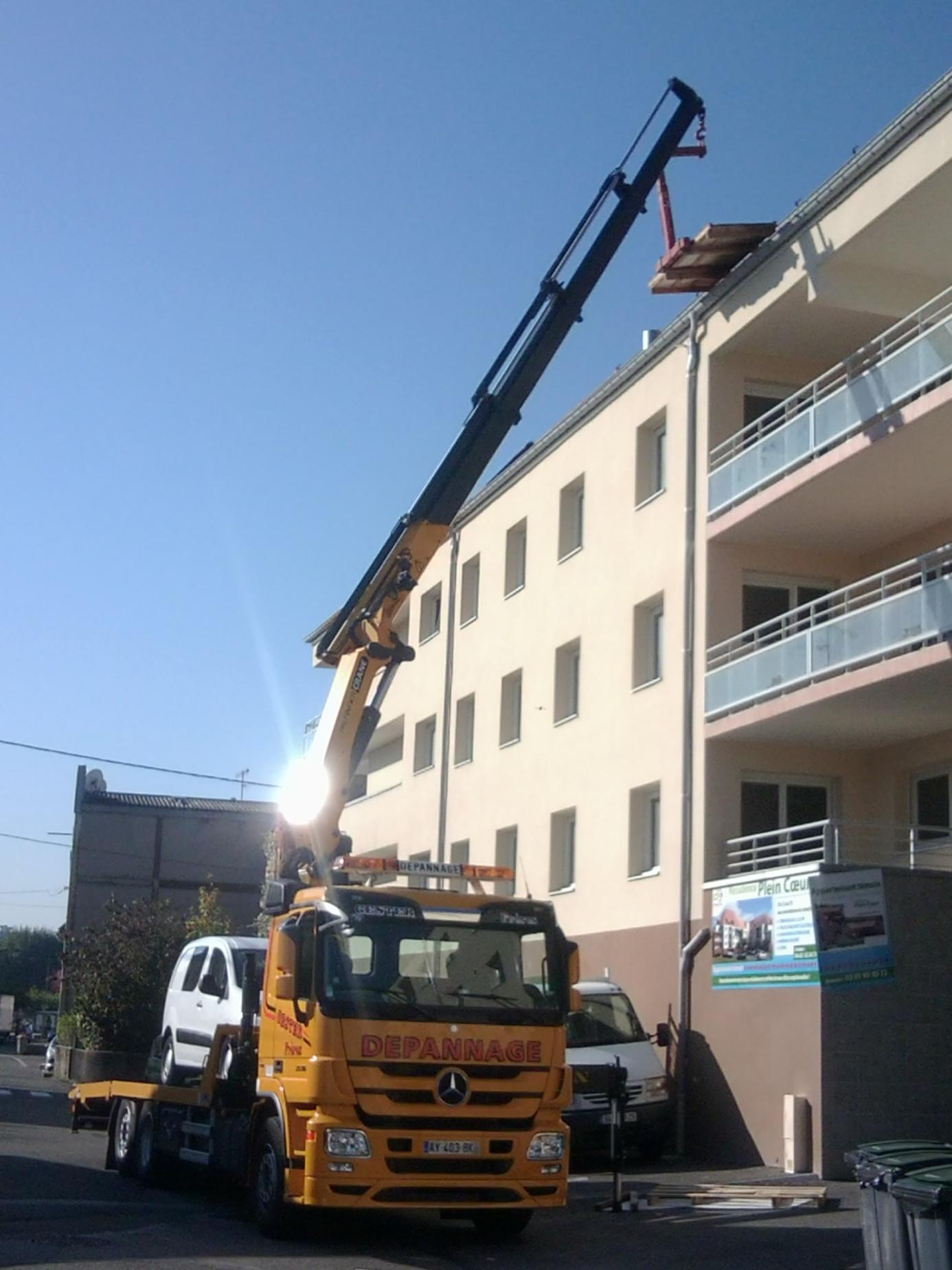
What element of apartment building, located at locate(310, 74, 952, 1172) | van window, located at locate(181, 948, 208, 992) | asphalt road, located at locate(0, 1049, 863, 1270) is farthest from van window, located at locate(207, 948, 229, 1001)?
apartment building, located at locate(310, 74, 952, 1172)

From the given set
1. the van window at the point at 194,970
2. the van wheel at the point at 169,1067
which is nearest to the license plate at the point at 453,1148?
the van wheel at the point at 169,1067

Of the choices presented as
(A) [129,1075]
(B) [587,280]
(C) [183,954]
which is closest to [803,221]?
(B) [587,280]

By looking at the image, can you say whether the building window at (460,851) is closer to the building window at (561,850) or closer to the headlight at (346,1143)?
the building window at (561,850)

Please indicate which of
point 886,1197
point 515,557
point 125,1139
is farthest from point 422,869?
point 515,557

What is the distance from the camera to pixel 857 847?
20.9 metres

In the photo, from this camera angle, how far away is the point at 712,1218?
1358 cm

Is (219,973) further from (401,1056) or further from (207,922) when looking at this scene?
(207,922)

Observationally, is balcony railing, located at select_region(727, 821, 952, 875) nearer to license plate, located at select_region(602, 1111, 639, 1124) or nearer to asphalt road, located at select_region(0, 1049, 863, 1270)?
license plate, located at select_region(602, 1111, 639, 1124)

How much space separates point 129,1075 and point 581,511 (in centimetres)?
1459

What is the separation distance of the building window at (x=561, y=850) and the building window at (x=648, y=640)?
2.94 meters

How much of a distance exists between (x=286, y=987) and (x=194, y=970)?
5.62 meters

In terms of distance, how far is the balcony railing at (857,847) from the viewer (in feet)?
63.5

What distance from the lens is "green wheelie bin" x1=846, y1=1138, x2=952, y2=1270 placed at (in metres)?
9.18

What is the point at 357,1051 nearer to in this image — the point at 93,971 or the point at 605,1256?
the point at 605,1256
